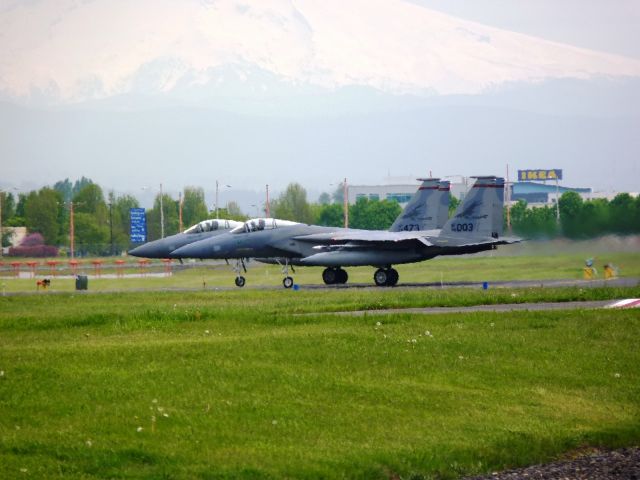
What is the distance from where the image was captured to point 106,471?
14227 millimetres

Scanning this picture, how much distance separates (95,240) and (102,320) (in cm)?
10017

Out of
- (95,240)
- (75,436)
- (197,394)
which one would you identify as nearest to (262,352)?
(197,394)

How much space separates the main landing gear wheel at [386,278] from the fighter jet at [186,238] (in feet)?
25.9

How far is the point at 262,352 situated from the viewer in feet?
71.5

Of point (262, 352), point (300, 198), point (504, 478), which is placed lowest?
point (504, 478)

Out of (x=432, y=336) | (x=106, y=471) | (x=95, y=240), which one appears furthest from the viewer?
(x=95, y=240)

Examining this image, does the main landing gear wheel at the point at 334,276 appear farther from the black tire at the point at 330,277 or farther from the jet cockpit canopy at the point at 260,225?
the jet cockpit canopy at the point at 260,225

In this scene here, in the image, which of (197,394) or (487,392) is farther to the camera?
(487,392)

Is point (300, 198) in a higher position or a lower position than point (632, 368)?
higher

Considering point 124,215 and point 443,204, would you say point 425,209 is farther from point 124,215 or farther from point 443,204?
point 124,215

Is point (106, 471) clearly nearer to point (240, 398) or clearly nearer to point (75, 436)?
point (75, 436)

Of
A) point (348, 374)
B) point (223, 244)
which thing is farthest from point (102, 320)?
point (223, 244)

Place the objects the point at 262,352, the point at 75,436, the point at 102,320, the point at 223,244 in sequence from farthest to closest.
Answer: the point at 223,244, the point at 102,320, the point at 262,352, the point at 75,436

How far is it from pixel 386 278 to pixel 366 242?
2055 mm
